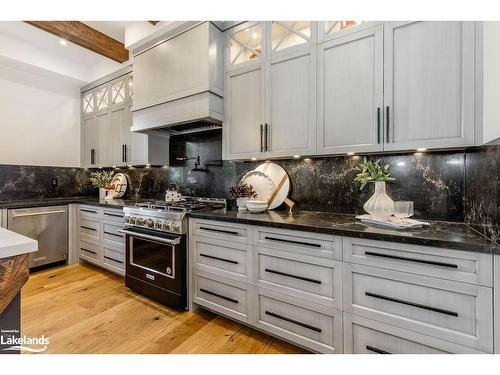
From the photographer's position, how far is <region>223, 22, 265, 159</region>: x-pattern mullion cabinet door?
214 centimetres

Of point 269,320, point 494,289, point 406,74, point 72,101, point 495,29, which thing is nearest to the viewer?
point 494,289

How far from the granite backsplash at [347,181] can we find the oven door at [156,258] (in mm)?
819

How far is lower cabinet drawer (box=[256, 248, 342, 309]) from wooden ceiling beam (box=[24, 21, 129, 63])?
3.17 meters

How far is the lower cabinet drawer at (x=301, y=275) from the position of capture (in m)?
1.47

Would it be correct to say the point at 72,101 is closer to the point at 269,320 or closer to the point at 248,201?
the point at 248,201

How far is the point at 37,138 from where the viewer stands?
3566mm

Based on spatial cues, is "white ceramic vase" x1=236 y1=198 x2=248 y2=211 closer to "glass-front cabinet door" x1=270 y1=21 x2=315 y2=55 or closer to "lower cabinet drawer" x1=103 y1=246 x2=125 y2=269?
"glass-front cabinet door" x1=270 y1=21 x2=315 y2=55

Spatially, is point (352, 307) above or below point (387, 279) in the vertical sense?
below

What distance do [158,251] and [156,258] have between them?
0.27 feet

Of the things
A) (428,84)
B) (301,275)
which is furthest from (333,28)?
(301,275)

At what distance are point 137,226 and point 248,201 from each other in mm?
1210

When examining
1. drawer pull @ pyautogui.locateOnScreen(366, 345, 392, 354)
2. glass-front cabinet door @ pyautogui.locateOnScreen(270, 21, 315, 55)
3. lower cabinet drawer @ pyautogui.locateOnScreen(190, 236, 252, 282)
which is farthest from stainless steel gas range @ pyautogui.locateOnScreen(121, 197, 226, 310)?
glass-front cabinet door @ pyautogui.locateOnScreen(270, 21, 315, 55)

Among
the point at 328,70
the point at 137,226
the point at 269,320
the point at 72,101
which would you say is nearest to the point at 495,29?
the point at 328,70

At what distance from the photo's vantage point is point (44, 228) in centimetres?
308
